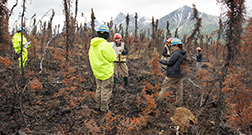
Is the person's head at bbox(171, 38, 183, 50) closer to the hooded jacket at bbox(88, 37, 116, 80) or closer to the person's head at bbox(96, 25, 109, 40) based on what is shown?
the hooded jacket at bbox(88, 37, 116, 80)

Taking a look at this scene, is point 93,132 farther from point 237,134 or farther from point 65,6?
Answer: point 65,6

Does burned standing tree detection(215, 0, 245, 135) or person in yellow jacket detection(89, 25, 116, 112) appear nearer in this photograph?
burned standing tree detection(215, 0, 245, 135)

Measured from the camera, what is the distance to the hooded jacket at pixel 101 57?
3.48m

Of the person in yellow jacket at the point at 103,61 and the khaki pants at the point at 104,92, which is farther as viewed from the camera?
the khaki pants at the point at 104,92

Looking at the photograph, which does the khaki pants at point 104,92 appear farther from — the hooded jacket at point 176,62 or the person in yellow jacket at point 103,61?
the hooded jacket at point 176,62

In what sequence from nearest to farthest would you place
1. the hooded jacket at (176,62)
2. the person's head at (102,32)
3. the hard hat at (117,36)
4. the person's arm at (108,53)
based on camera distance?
the person's arm at (108,53)
the person's head at (102,32)
the hooded jacket at (176,62)
the hard hat at (117,36)

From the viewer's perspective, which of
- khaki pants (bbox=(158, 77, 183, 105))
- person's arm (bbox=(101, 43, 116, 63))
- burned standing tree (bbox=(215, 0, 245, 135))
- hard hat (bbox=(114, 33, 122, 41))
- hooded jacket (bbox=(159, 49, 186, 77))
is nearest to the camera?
burned standing tree (bbox=(215, 0, 245, 135))

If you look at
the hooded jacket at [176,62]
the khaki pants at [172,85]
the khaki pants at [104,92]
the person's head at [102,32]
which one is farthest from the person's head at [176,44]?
the khaki pants at [104,92]

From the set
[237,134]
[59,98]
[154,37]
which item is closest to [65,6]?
[59,98]

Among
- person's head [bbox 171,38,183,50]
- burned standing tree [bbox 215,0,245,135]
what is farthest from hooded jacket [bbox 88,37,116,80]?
burned standing tree [bbox 215,0,245,135]

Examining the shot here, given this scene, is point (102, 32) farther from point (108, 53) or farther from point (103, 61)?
point (103, 61)

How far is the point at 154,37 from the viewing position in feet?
63.8

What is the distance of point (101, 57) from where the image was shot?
349 cm

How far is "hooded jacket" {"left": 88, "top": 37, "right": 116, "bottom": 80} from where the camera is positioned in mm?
3478
